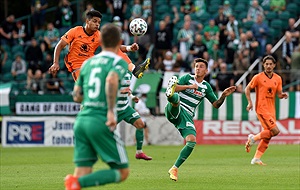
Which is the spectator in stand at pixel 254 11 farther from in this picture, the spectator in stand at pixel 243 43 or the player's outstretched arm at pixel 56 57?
the player's outstretched arm at pixel 56 57

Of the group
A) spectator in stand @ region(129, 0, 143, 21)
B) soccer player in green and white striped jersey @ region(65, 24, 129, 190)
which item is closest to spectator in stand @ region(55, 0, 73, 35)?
spectator in stand @ region(129, 0, 143, 21)

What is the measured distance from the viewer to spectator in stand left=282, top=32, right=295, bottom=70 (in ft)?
92.6

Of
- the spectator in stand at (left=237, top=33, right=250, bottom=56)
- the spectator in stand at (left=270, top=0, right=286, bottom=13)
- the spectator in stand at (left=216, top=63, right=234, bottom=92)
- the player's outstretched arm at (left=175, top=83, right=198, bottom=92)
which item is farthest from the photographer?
the spectator in stand at (left=270, top=0, right=286, bottom=13)

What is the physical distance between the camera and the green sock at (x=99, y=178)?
9.07m

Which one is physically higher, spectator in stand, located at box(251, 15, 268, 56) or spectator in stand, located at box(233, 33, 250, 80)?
spectator in stand, located at box(251, 15, 268, 56)

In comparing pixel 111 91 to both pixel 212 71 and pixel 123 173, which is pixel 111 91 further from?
pixel 212 71

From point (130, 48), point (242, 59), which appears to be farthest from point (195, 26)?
point (130, 48)

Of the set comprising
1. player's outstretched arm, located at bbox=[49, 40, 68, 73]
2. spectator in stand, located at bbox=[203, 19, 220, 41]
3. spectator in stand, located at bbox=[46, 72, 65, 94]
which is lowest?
spectator in stand, located at bbox=[46, 72, 65, 94]

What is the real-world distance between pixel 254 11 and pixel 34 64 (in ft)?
28.7

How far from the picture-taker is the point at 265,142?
18.5 metres

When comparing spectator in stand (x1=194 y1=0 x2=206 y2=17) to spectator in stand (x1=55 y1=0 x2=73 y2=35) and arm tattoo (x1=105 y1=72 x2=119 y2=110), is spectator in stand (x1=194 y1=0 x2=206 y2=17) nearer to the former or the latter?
spectator in stand (x1=55 y1=0 x2=73 y2=35)

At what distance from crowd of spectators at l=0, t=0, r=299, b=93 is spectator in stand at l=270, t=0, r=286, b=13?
0.03 m

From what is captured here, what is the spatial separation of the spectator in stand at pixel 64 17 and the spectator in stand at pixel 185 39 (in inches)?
198

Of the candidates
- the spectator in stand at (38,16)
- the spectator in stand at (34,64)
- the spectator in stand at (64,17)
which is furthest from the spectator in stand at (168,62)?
the spectator in stand at (38,16)
